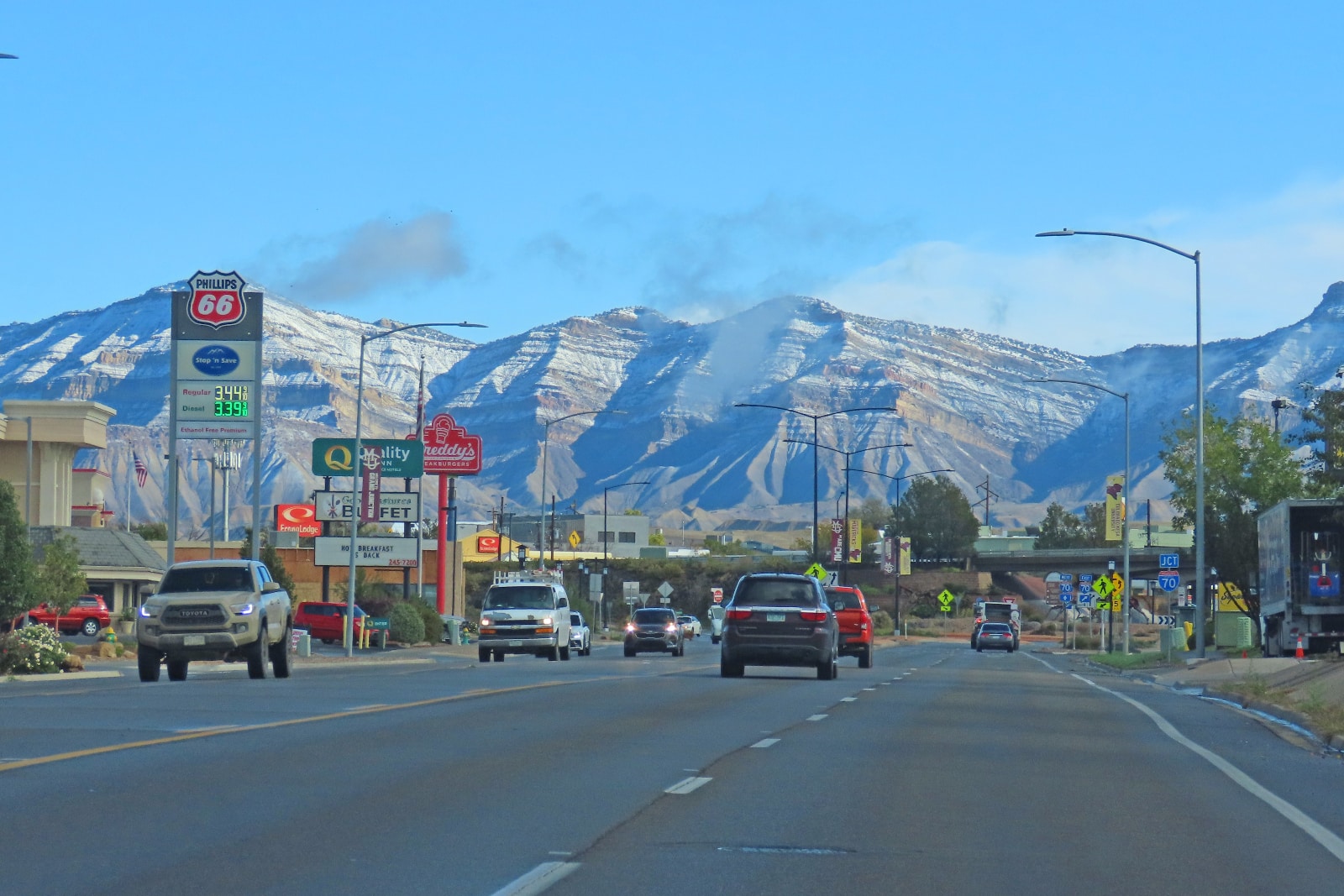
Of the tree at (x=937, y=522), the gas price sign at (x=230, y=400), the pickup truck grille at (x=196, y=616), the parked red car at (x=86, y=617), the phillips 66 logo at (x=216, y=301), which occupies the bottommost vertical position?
the parked red car at (x=86, y=617)

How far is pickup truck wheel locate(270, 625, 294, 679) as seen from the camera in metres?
30.8

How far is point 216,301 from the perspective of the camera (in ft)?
162

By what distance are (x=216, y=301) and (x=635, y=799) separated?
3980 cm

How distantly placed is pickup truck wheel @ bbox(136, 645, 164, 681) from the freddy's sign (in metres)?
57.3

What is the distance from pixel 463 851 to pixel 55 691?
54.7 feet

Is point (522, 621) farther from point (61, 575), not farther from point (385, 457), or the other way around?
point (385, 457)

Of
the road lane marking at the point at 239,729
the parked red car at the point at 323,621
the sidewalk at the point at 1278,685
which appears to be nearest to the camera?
the road lane marking at the point at 239,729

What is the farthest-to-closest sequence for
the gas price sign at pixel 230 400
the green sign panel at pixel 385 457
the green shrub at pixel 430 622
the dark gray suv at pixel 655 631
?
the green sign panel at pixel 385 457, the green shrub at pixel 430 622, the dark gray suv at pixel 655 631, the gas price sign at pixel 230 400

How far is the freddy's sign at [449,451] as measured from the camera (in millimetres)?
87125

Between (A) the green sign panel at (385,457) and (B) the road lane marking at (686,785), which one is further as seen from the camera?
(A) the green sign panel at (385,457)

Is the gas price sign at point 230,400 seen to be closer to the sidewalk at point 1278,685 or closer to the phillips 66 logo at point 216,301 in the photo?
the phillips 66 logo at point 216,301

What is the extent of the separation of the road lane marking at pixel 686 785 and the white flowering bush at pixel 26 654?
22426mm

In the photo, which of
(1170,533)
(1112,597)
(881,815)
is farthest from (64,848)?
(1170,533)

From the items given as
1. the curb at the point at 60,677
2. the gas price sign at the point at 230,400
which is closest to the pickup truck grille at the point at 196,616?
the curb at the point at 60,677
